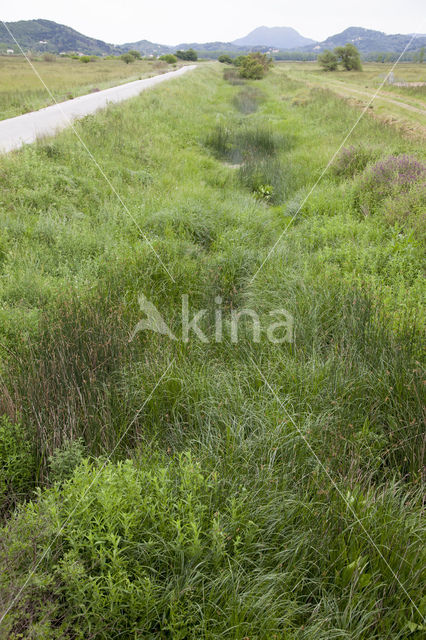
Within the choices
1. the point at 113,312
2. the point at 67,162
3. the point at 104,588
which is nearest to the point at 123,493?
the point at 104,588

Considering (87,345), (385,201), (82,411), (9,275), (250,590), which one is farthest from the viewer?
(385,201)

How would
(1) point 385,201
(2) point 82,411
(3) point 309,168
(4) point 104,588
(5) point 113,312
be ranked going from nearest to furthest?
1. (4) point 104,588
2. (2) point 82,411
3. (5) point 113,312
4. (1) point 385,201
5. (3) point 309,168

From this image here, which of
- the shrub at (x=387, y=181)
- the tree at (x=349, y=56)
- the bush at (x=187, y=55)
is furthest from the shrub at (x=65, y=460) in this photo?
the bush at (x=187, y=55)

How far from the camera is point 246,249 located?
5.30 metres

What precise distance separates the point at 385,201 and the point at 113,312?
189 inches

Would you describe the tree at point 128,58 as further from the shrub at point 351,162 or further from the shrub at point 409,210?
the shrub at point 409,210

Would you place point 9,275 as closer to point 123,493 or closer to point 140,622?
point 123,493

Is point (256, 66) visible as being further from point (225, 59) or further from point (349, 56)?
point (225, 59)

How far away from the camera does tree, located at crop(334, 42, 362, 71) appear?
897 inches

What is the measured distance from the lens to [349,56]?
23688mm

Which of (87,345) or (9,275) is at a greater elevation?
(9,275)

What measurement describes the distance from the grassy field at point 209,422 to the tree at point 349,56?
70.0 feet

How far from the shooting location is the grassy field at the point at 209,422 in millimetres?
1572

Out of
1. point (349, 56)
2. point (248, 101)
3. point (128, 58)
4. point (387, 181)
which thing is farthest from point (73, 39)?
point (128, 58)
